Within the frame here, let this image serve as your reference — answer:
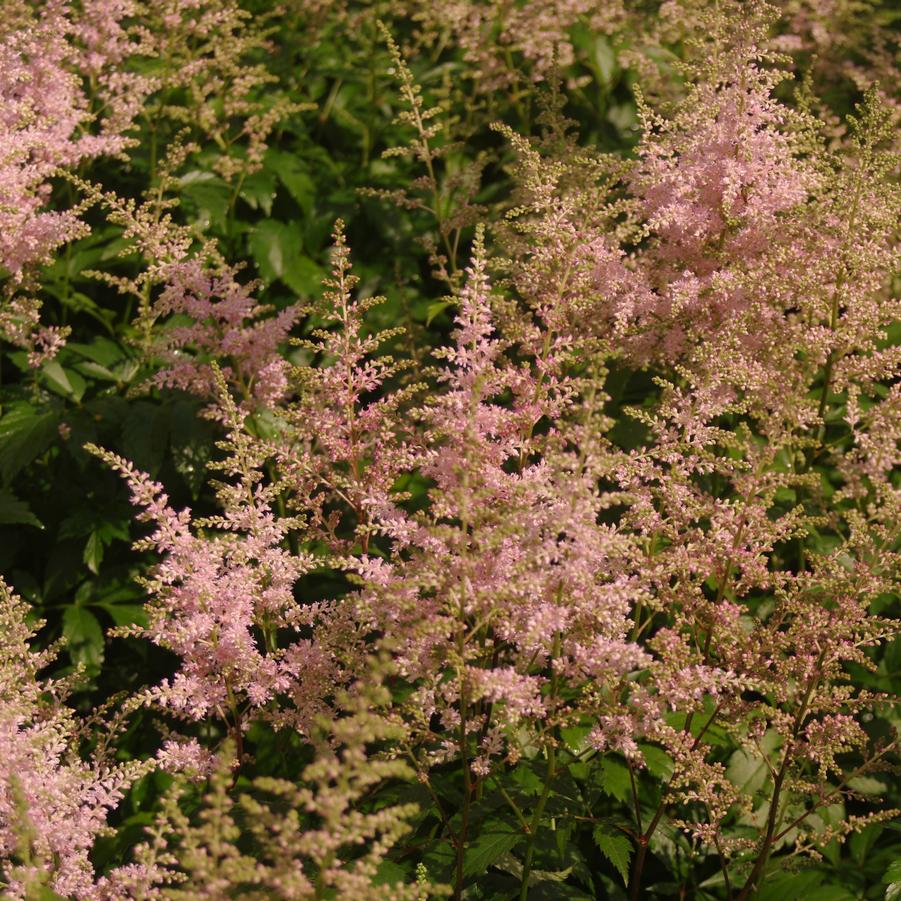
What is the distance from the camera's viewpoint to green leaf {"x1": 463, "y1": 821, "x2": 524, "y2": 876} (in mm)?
2648

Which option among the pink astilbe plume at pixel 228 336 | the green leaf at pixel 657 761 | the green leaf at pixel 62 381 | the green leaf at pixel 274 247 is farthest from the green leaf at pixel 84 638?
the green leaf at pixel 657 761

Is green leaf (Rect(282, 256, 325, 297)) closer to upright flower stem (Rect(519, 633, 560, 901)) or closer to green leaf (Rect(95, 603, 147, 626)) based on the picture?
green leaf (Rect(95, 603, 147, 626))

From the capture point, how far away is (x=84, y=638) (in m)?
3.68

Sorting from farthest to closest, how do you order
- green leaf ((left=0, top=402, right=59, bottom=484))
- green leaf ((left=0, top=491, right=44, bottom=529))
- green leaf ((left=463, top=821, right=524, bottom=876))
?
green leaf ((left=0, top=402, right=59, bottom=484)) < green leaf ((left=0, top=491, right=44, bottom=529)) < green leaf ((left=463, top=821, right=524, bottom=876))

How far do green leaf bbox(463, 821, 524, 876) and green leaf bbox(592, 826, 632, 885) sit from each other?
25 centimetres

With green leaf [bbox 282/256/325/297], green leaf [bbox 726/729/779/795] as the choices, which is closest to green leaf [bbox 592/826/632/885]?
green leaf [bbox 726/729/779/795]

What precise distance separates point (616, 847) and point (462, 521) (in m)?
0.99

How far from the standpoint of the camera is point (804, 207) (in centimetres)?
329

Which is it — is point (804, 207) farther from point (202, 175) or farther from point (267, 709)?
point (202, 175)

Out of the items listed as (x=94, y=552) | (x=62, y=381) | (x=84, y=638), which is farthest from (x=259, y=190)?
(x=84, y=638)

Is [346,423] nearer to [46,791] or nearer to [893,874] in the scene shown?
[46,791]

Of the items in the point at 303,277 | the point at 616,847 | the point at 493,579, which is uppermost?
the point at 303,277

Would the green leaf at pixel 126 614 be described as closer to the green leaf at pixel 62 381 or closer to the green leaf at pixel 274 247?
the green leaf at pixel 62 381

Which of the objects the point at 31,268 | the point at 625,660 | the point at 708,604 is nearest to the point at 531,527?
the point at 625,660
